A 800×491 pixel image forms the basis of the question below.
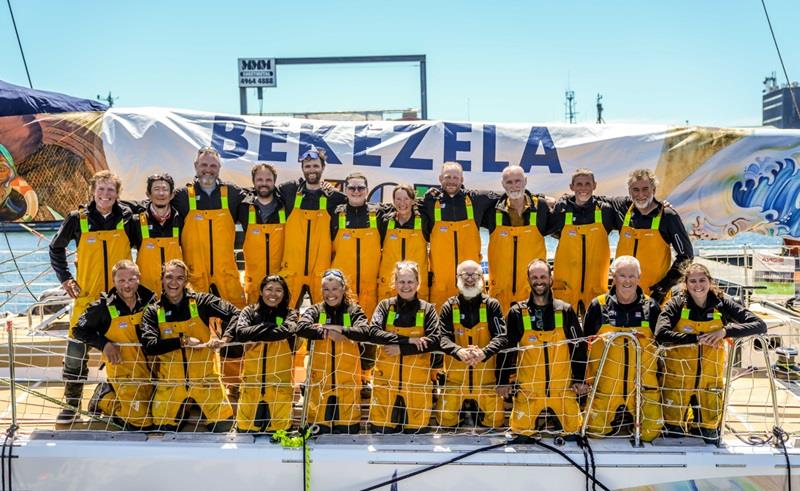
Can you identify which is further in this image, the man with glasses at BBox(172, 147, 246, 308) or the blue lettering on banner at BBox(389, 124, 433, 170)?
the blue lettering on banner at BBox(389, 124, 433, 170)

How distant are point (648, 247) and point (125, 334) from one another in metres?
4.03

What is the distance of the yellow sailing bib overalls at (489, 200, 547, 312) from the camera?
198 inches

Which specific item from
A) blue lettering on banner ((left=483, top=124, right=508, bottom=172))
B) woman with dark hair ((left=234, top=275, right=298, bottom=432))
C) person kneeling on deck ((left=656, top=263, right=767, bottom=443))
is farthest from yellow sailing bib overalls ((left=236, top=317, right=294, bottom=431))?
person kneeling on deck ((left=656, top=263, right=767, bottom=443))

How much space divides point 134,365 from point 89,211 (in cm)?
129

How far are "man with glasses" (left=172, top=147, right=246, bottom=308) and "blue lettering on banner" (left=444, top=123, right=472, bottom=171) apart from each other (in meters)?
1.95

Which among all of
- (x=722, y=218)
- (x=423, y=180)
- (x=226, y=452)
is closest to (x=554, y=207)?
(x=423, y=180)

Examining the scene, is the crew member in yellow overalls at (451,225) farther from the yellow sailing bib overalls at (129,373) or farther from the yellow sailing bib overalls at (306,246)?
the yellow sailing bib overalls at (129,373)

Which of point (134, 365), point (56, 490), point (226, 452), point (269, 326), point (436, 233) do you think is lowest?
point (56, 490)

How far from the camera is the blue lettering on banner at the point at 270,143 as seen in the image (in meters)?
5.64

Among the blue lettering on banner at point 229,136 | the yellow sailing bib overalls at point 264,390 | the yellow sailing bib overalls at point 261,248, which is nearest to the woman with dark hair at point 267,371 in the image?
the yellow sailing bib overalls at point 264,390

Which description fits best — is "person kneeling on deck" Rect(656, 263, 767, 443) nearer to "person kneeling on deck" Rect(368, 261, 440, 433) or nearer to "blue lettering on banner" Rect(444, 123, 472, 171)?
"person kneeling on deck" Rect(368, 261, 440, 433)

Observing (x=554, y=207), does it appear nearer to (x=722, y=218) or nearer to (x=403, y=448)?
(x=722, y=218)

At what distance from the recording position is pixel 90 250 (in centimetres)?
479

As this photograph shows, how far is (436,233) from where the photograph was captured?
5.07m
